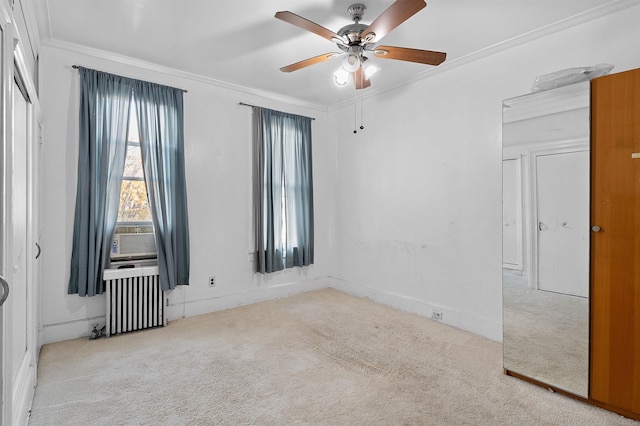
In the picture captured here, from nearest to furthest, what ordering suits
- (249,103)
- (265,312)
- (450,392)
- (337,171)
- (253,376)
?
(450,392), (253,376), (265,312), (249,103), (337,171)

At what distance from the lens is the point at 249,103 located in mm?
4230

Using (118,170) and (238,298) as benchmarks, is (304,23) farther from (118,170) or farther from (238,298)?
(238,298)

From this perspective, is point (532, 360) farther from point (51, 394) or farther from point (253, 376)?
point (51, 394)

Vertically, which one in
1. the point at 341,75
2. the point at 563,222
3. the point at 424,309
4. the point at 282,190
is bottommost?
the point at 424,309

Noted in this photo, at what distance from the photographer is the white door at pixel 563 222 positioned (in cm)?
217

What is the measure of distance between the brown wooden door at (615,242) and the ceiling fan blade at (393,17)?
126 cm

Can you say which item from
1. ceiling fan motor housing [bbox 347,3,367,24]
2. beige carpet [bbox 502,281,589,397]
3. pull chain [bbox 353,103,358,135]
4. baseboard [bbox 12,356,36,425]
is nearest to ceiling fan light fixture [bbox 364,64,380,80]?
ceiling fan motor housing [bbox 347,3,367,24]

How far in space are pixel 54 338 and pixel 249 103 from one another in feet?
10.5

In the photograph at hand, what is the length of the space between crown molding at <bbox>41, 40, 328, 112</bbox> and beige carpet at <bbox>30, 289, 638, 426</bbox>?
2.70 meters

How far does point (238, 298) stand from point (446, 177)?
2833 mm

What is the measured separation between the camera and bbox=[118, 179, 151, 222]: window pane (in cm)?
341

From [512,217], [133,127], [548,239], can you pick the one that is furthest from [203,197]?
[548,239]

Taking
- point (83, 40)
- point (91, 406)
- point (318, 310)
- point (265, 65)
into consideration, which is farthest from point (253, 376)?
point (83, 40)

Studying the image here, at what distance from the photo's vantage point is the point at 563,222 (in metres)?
2.25
